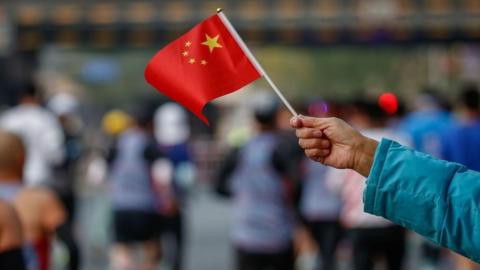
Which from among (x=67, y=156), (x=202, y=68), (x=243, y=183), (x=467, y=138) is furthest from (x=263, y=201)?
(x=202, y=68)

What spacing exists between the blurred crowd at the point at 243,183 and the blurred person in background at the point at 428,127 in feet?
0.04

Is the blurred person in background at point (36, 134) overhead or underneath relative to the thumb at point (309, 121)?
underneath

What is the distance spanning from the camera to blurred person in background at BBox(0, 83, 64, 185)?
11.3 meters

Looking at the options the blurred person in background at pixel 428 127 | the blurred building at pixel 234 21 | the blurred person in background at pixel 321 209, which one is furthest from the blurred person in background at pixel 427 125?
the blurred building at pixel 234 21

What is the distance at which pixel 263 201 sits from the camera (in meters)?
8.78

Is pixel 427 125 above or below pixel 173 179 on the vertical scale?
above

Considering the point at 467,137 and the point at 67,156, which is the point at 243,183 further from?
the point at 67,156

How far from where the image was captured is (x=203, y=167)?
3091 centimetres

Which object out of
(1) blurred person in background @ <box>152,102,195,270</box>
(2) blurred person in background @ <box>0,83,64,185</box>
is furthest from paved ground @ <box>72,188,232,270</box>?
(2) blurred person in background @ <box>0,83,64,185</box>

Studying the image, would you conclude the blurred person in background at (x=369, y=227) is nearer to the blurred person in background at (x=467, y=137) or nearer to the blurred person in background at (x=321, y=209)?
the blurred person in background at (x=467, y=137)

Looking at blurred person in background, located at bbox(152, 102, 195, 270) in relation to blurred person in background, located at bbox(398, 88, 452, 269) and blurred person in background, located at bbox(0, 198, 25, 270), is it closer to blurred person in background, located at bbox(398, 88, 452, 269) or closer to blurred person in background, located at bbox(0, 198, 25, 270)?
blurred person in background, located at bbox(398, 88, 452, 269)

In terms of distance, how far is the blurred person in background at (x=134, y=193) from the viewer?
36.0ft

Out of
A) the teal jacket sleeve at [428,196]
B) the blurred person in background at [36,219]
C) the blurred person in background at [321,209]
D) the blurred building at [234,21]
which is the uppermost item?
the blurred building at [234,21]

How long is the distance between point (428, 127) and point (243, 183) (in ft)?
9.86
